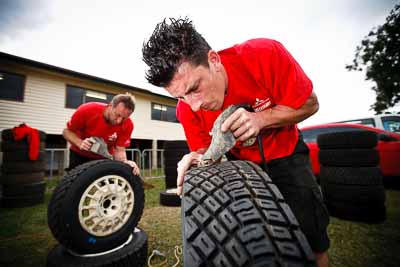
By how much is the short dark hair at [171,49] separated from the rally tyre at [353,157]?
8.99 ft

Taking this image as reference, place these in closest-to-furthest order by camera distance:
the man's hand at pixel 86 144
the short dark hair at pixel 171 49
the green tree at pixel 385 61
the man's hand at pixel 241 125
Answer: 1. the man's hand at pixel 241 125
2. the short dark hair at pixel 171 49
3. the man's hand at pixel 86 144
4. the green tree at pixel 385 61

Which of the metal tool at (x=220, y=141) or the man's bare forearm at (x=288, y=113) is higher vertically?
the man's bare forearm at (x=288, y=113)

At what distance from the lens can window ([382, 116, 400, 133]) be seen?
18.5 ft

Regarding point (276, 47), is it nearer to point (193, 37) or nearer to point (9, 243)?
point (193, 37)

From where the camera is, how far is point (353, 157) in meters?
2.77

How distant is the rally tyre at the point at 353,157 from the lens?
8.96ft

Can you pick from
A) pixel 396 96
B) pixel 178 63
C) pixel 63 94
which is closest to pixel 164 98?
pixel 63 94

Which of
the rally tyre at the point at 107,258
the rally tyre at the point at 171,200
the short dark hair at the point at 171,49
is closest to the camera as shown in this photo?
the short dark hair at the point at 171,49

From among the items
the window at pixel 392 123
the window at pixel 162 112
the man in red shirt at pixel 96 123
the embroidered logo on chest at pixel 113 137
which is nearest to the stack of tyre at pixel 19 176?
the man in red shirt at pixel 96 123

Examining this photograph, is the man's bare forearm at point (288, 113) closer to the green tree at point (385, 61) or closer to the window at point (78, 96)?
the window at point (78, 96)

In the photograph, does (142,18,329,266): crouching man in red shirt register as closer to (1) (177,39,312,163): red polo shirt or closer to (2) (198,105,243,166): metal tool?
(1) (177,39,312,163): red polo shirt

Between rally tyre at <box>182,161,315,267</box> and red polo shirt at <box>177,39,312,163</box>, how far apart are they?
65 cm

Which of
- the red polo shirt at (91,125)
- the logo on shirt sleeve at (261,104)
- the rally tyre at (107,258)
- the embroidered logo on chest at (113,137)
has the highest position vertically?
the red polo shirt at (91,125)

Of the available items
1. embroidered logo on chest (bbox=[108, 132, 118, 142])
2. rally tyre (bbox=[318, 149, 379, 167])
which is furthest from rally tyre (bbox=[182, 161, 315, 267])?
embroidered logo on chest (bbox=[108, 132, 118, 142])
